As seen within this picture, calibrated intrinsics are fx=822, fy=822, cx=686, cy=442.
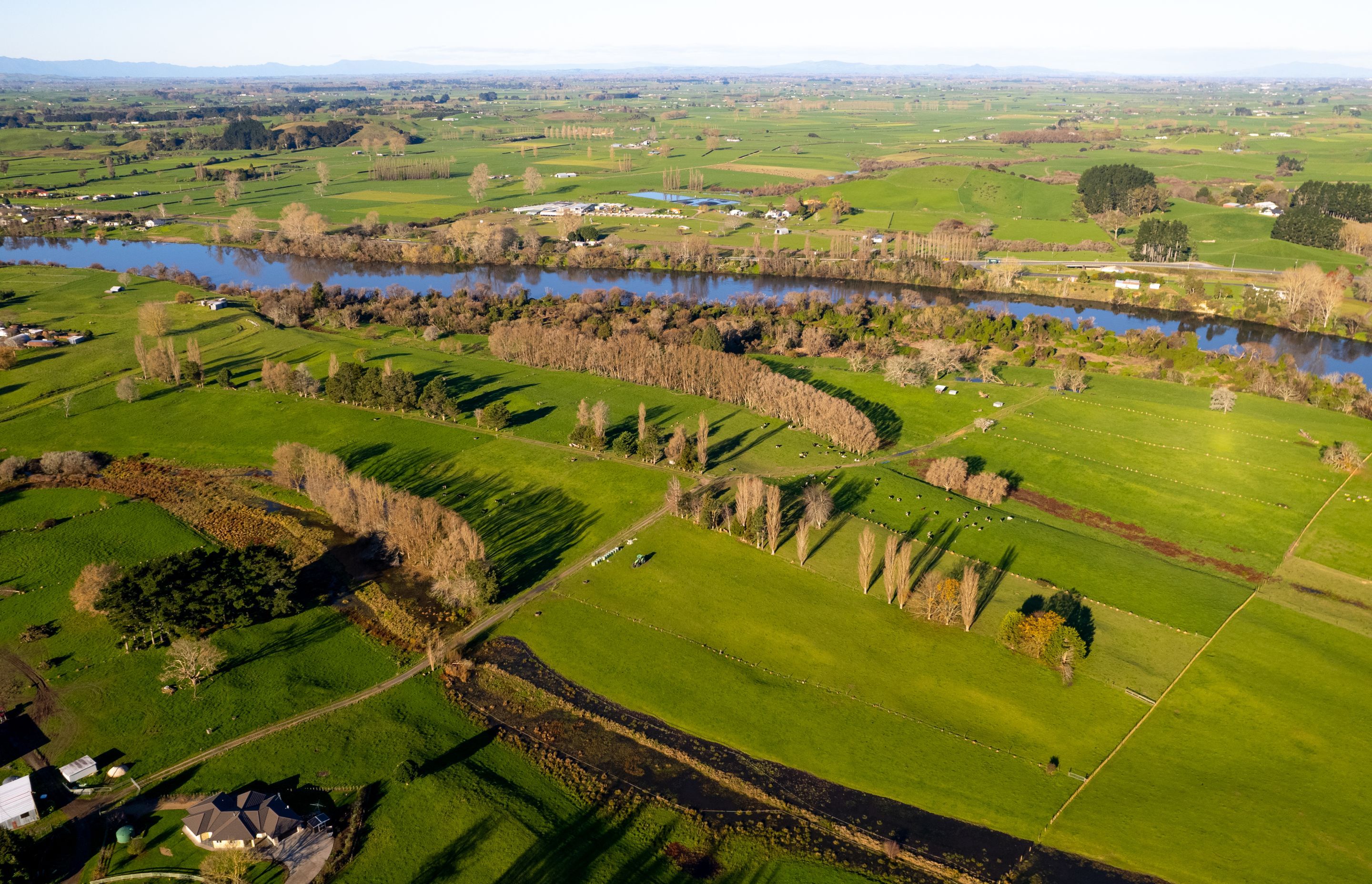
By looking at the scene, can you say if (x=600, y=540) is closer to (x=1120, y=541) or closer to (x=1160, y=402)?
(x=1120, y=541)

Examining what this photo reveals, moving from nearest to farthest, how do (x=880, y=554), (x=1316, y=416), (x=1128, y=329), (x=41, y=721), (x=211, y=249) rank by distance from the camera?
(x=41, y=721), (x=880, y=554), (x=1316, y=416), (x=1128, y=329), (x=211, y=249)

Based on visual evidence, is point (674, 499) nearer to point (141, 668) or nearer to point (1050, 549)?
point (1050, 549)

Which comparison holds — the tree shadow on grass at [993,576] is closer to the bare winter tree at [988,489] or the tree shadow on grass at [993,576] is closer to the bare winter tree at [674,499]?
the bare winter tree at [988,489]

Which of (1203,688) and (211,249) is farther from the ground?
(211,249)

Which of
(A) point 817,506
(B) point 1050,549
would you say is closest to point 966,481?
(B) point 1050,549

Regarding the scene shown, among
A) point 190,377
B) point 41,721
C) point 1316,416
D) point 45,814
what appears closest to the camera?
point 45,814

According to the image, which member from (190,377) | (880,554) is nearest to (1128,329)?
(880,554)
